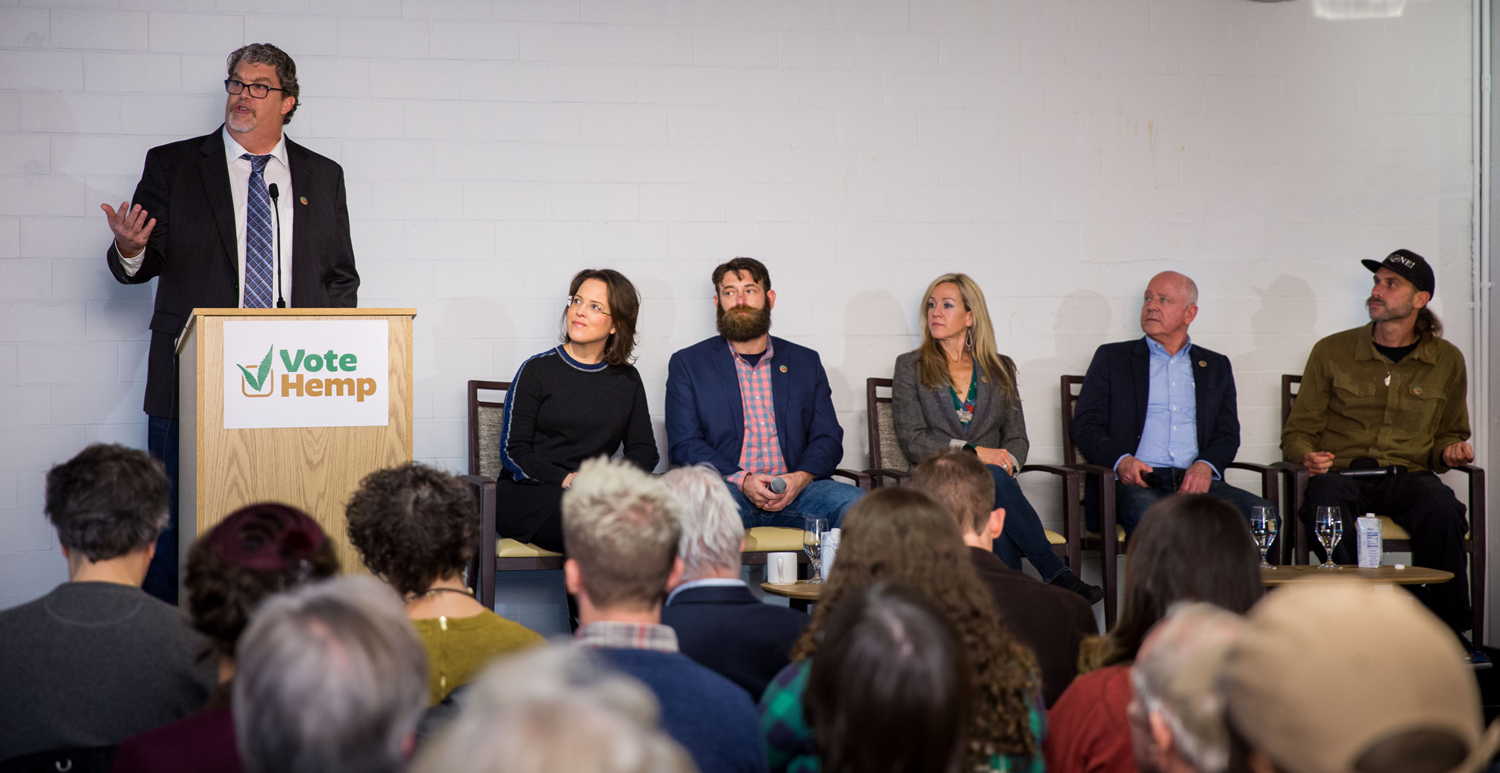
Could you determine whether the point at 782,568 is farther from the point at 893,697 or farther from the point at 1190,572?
the point at 893,697

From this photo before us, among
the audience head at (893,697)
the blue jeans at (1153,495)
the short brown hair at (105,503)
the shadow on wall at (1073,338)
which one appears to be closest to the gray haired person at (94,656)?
the short brown hair at (105,503)

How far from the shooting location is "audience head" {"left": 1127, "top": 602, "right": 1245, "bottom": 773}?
1108 millimetres

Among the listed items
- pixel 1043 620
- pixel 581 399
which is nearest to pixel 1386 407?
pixel 581 399

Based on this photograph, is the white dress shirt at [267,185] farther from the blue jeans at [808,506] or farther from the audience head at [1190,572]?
the audience head at [1190,572]

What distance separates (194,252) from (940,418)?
263 centimetres

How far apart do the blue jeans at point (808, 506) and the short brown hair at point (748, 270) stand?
78 cm

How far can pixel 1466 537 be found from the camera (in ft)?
14.3

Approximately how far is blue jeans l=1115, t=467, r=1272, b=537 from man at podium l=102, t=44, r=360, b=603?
286 centimetres

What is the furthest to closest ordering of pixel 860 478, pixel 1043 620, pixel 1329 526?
pixel 860 478 < pixel 1329 526 < pixel 1043 620

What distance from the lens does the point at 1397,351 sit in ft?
15.8

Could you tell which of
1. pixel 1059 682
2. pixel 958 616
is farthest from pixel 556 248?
pixel 958 616

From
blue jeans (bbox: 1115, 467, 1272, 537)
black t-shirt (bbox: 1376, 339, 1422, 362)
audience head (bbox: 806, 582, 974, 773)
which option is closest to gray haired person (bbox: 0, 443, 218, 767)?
audience head (bbox: 806, 582, 974, 773)

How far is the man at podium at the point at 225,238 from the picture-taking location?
3.75 m

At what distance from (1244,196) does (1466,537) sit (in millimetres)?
1636
